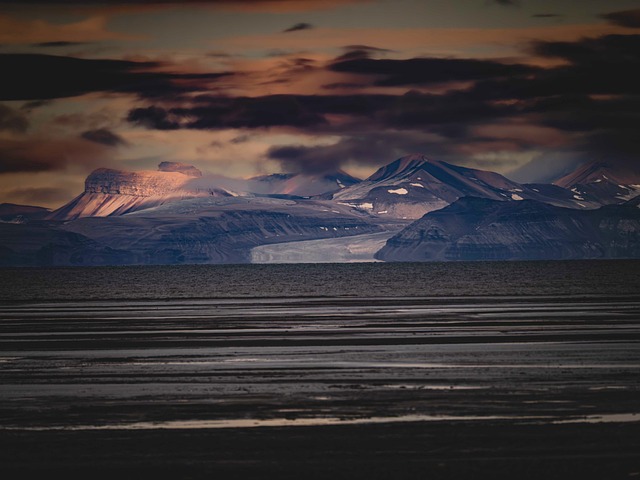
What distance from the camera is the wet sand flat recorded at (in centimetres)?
1922

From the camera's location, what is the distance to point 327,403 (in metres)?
26.5

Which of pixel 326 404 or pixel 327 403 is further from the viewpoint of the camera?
pixel 327 403

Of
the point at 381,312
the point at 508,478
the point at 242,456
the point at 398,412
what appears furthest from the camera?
the point at 381,312

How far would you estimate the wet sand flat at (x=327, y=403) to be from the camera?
19219 mm

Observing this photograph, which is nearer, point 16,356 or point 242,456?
point 242,456

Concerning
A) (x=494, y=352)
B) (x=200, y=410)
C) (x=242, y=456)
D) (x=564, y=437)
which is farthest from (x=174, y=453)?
(x=494, y=352)

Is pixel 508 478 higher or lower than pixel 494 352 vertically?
higher

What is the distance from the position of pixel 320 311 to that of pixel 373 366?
136 feet

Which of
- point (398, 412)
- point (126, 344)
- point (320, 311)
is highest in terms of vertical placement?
point (398, 412)

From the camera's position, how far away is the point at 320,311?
76812 millimetres

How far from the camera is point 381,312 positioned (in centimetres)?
7406

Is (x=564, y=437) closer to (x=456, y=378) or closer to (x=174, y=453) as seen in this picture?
(x=174, y=453)

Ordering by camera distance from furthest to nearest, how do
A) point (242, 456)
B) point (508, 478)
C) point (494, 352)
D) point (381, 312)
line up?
point (381, 312) → point (494, 352) → point (242, 456) → point (508, 478)

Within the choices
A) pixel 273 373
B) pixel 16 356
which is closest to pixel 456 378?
pixel 273 373
